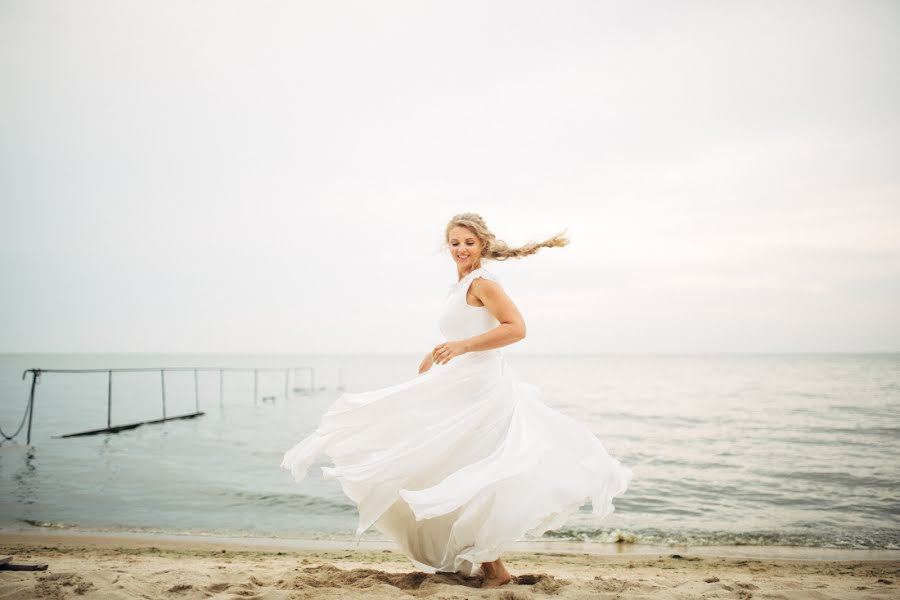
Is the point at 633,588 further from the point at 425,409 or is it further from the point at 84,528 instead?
the point at 84,528

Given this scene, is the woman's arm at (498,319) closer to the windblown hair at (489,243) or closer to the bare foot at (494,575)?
the windblown hair at (489,243)

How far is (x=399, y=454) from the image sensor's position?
3.47 metres

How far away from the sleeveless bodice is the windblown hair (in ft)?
0.59

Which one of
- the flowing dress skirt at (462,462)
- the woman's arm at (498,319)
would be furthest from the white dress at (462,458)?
the woman's arm at (498,319)

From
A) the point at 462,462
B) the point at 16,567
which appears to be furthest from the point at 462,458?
the point at 16,567

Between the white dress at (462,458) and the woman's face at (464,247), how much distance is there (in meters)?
0.16

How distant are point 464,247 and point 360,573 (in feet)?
8.49

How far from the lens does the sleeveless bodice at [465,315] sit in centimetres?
366

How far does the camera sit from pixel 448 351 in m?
3.46

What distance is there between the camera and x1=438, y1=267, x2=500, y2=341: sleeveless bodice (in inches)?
144

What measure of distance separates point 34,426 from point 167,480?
11093 mm

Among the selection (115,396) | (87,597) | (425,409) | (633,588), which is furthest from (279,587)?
(115,396)

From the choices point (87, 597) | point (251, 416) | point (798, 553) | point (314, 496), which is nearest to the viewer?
point (87, 597)

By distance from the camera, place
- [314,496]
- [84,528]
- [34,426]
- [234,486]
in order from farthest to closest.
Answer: [34,426]
[234,486]
[314,496]
[84,528]
